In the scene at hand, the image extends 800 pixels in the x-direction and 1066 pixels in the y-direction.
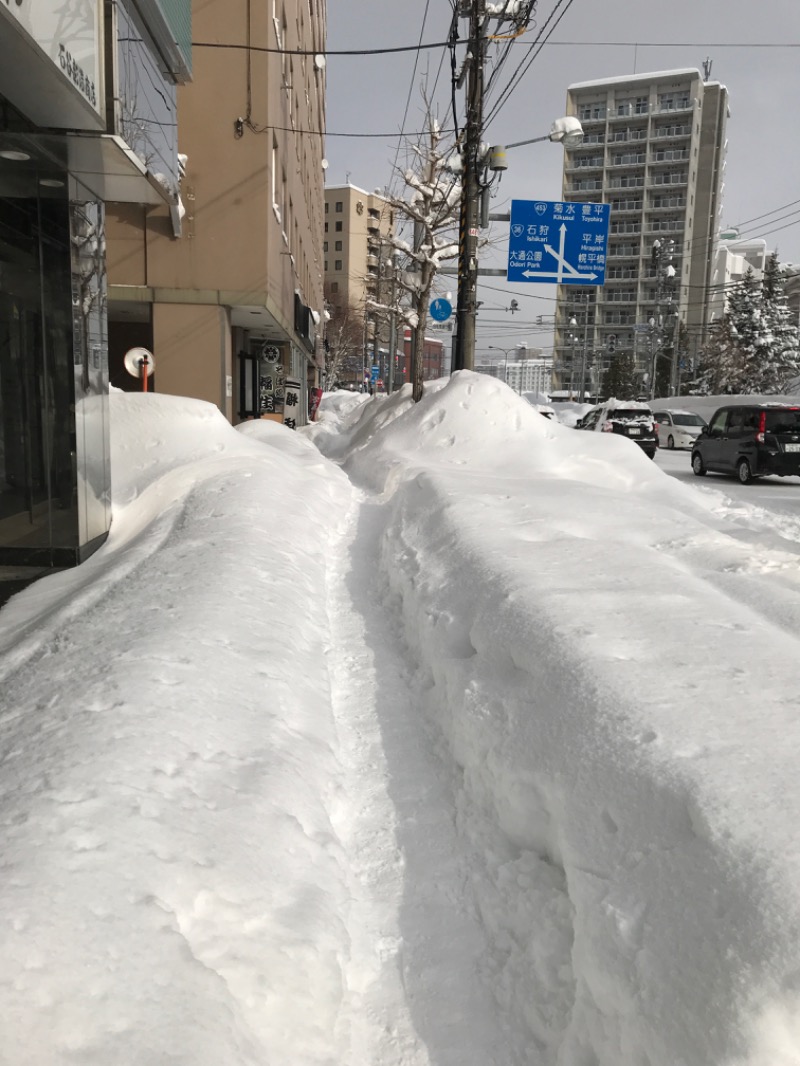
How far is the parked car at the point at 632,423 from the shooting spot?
74.6 ft

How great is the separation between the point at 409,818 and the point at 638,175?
306 feet

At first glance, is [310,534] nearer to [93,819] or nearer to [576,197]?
[93,819]

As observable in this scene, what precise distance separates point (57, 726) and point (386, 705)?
170 cm

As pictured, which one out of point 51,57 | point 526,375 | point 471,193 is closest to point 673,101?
point 471,193

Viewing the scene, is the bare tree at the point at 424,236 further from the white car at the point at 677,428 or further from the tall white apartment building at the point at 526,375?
the tall white apartment building at the point at 526,375

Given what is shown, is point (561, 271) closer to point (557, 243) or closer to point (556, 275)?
point (556, 275)

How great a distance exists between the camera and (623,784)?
228 cm

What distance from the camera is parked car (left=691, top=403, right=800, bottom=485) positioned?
1456 centimetres

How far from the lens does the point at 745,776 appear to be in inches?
84.5

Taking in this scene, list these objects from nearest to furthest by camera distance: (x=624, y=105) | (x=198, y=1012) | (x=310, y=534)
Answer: (x=198, y=1012) < (x=310, y=534) < (x=624, y=105)

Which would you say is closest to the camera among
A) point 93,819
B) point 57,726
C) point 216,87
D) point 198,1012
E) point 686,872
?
point 198,1012

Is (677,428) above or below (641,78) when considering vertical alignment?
below

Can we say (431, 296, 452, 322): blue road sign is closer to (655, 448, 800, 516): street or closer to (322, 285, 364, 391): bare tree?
(655, 448, 800, 516): street

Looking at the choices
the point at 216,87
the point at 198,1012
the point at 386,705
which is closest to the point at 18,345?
the point at 386,705
